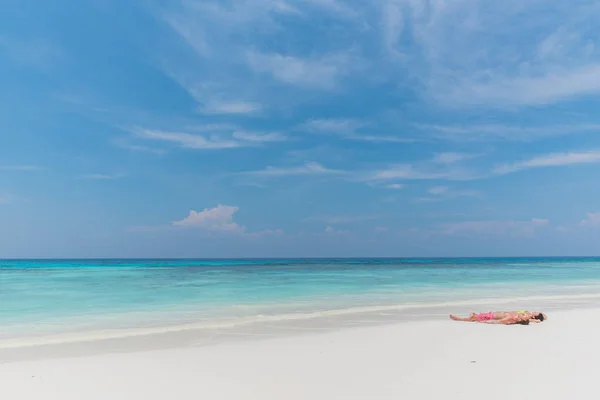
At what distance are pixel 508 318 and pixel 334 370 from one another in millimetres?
5376

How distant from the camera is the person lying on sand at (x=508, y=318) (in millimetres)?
8906

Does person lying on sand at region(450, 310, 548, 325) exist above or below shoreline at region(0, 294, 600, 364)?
above

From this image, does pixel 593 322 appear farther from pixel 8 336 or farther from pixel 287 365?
pixel 8 336

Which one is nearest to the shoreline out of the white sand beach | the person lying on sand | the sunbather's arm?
the white sand beach

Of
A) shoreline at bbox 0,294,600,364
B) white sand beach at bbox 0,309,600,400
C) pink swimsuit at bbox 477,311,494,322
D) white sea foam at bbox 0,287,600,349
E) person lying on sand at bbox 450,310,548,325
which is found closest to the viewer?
white sand beach at bbox 0,309,600,400

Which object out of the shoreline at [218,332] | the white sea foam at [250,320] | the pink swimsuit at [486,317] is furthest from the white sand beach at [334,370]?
the pink swimsuit at [486,317]

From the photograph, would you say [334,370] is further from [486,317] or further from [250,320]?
[486,317]

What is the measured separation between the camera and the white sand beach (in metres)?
4.73

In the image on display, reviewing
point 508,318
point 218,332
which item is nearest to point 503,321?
point 508,318

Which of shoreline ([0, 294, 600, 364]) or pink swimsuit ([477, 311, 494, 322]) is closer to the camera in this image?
shoreline ([0, 294, 600, 364])

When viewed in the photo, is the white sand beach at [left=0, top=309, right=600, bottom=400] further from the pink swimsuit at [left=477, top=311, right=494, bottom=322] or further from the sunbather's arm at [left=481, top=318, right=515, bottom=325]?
the pink swimsuit at [left=477, top=311, right=494, bottom=322]

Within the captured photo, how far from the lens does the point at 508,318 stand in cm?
897

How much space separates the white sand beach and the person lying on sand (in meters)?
1.04

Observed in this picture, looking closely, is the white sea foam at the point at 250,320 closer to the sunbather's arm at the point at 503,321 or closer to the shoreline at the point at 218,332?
the shoreline at the point at 218,332
